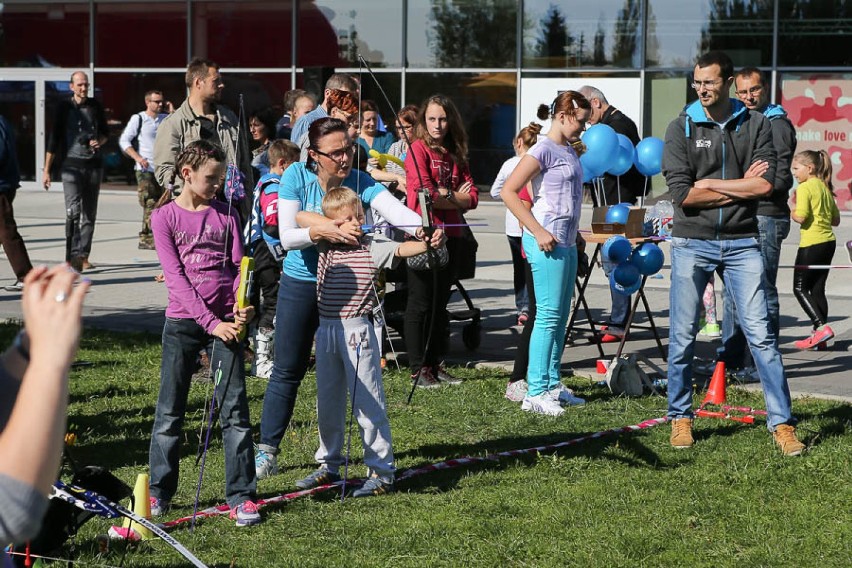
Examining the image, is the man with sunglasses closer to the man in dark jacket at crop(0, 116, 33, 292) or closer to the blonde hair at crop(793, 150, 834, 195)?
the man in dark jacket at crop(0, 116, 33, 292)

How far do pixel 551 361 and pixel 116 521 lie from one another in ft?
10.4

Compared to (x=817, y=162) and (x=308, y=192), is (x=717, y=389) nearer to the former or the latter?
(x=817, y=162)

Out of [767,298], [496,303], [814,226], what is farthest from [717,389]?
[496,303]

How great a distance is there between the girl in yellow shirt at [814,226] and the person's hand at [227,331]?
595cm

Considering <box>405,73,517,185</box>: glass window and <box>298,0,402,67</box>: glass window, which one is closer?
<box>405,73,517,185</box>: glass window

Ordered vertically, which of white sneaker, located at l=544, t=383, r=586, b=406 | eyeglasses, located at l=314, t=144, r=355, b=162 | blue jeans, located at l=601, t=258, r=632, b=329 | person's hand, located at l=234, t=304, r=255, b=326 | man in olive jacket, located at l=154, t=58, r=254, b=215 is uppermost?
man in olive jacket, located at l=154, t=58, r=254, b=215

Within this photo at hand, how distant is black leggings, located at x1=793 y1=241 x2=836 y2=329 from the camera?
9922mm

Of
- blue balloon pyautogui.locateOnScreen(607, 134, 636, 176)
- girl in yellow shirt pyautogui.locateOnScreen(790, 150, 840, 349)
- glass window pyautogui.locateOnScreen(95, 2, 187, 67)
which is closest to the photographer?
blue balloon pyautogui.locateOnScreen(607, 134, 636, 176)

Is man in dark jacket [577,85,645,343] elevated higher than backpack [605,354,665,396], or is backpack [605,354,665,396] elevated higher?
man in dark jacket [577,85,645,343]

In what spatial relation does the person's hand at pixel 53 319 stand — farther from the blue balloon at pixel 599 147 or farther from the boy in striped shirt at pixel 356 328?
the blue balloon at pixel 599 147

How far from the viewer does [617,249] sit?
846 centimetres

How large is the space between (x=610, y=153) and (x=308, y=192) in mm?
3672

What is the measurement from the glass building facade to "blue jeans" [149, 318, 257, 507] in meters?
16.8

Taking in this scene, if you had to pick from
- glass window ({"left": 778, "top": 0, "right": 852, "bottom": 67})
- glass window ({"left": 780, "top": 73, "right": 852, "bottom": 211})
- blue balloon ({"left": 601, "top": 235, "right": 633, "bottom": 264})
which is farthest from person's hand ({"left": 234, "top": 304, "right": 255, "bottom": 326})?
glass window ({"left": 778, "top": 0, "right": 852, "bottom": 67})
